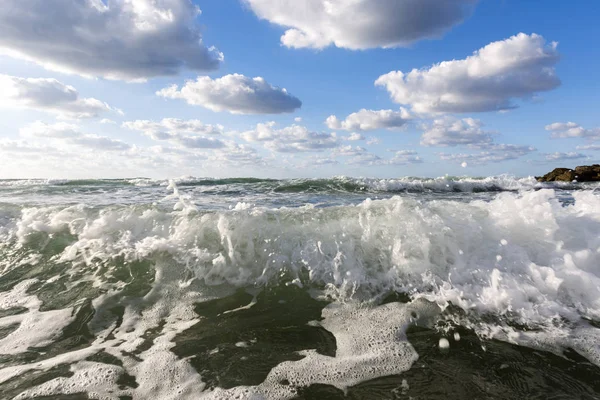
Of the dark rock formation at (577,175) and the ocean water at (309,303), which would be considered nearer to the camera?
the ocean water at (309,303)

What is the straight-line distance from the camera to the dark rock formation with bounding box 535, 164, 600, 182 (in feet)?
80.0

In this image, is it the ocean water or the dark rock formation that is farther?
the dark rock formation

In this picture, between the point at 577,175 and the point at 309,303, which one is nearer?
the point at 309,303

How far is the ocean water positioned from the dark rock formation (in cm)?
2412

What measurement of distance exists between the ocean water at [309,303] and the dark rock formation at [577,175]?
2412 cm

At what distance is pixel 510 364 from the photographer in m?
2.60

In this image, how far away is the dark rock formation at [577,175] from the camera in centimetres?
2439

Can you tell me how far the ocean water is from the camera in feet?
8.33

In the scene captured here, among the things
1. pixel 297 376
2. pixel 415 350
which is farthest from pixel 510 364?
pixel 297 376

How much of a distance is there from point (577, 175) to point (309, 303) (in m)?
29.4

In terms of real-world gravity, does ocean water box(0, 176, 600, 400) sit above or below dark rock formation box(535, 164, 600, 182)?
below

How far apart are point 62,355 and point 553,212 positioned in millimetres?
6058

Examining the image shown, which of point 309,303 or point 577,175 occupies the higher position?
point 577,175

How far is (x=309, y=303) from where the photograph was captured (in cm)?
380
